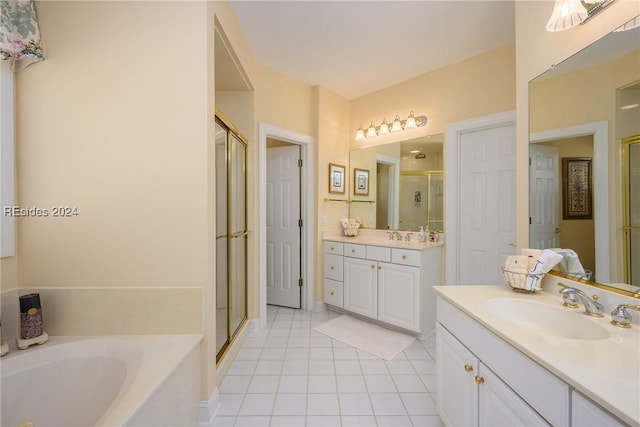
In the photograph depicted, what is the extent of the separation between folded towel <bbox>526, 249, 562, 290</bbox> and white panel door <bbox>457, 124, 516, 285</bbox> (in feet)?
3.46

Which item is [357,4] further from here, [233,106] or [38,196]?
[38,196]

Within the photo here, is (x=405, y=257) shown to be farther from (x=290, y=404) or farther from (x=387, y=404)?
(x=290, y=404)

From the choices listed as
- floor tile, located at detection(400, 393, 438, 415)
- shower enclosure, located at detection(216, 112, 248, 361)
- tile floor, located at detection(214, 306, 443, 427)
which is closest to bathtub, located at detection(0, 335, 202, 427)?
tile floor, located at detection(214, 306, 443, 427)

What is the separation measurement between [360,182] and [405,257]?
126 cm

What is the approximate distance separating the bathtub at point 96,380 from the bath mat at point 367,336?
1.41 meters

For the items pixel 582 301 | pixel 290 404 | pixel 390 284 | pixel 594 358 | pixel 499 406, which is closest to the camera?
pixel 594 358

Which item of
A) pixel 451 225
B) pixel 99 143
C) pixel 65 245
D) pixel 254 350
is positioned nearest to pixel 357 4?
pixel 99 143

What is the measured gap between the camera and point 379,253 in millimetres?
2615

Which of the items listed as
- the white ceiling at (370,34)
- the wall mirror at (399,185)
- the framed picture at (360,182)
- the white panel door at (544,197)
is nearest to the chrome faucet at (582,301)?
the white panel door at (544,197)

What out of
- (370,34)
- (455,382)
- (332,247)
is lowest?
(455,382)

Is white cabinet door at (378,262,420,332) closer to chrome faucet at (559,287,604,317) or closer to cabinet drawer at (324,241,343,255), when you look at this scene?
cabinet drawer at (324,241,343,255)

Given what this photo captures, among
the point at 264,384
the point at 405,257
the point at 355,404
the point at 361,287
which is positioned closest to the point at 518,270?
the point at 405,257

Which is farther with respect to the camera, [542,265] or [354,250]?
[354,250]

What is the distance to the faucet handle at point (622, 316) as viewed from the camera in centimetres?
92
